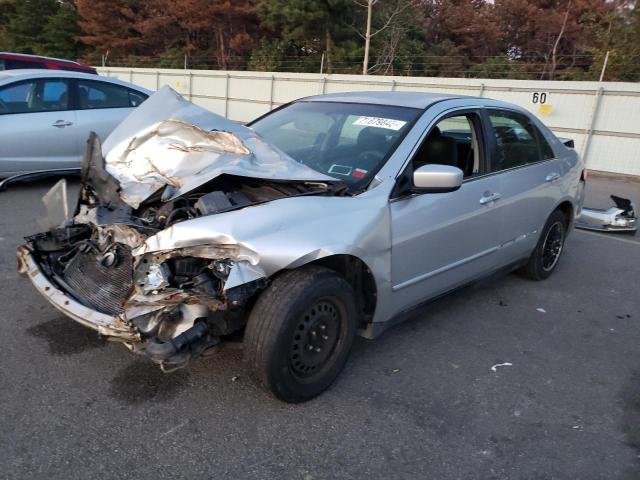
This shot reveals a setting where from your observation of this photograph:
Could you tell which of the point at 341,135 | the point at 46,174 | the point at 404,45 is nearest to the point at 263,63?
the point at 404,45

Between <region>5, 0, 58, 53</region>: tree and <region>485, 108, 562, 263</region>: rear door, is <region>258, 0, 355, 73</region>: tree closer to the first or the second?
<region>485, 108, 562, 263</region>: rear door

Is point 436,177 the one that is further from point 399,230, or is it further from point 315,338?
point 315,338

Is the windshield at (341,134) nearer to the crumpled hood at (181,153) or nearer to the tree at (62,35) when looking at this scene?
the crumpled hood at (181,153)

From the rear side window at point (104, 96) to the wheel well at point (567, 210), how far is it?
5.97 metres

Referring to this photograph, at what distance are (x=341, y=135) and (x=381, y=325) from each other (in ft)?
4.44

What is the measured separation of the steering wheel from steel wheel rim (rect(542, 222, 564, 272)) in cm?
232

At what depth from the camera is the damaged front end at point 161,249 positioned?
2551 mm

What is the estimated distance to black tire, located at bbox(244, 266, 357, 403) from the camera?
264 centimetres

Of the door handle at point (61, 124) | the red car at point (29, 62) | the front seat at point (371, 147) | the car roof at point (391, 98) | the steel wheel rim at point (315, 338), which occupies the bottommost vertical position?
the steel wheel rim at point (315, 338)

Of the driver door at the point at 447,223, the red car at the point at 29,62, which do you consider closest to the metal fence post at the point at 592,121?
the driver door at the point at 447,223

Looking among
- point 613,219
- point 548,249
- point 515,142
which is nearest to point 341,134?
point 515,142

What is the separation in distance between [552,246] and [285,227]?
11.1ft

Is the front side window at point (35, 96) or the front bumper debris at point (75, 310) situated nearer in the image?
the front bumper debris at point (75, 310)

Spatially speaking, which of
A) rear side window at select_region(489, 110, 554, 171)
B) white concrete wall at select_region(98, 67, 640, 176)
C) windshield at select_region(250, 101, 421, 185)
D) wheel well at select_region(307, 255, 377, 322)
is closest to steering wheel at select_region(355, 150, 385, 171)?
windshield at select_region(250, 101, 421, 185)
